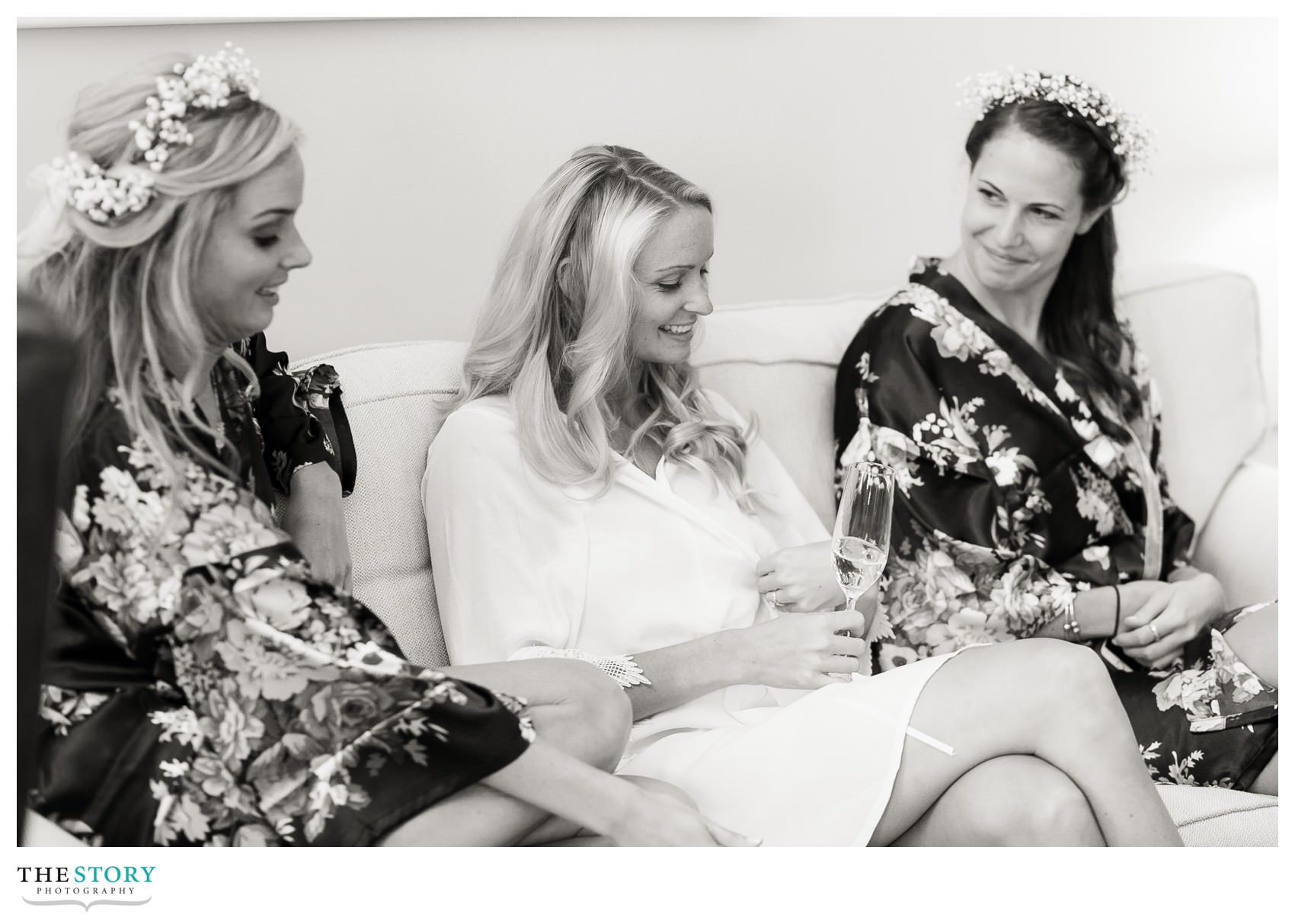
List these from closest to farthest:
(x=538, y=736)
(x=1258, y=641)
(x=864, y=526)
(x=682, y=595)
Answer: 1. (x=538, y=736)
2. (x=864, y=526)
3. (x=682, y=595)
4. (x=1258, y=641)

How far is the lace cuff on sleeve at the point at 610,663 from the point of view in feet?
5.70

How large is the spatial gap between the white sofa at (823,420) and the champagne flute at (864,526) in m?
0.46

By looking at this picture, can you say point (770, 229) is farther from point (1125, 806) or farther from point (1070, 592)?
point (1125, 806)

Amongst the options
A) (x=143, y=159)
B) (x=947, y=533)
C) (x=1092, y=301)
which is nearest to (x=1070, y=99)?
(x=1092, y=301)

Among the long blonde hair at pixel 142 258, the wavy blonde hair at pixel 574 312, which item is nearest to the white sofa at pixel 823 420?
the wavy blonde hair at pixel 574 312

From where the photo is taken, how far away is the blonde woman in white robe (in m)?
1.58

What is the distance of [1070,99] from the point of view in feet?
6.93

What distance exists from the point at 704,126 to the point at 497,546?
89 centimetres

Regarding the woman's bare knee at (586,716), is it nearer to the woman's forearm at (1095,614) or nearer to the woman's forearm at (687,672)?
the woman's forearm at (687,672)

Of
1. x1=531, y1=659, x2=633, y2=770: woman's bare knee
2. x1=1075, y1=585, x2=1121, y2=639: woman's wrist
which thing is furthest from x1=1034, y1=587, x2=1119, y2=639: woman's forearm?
x1=531, y1=659, x2=633, y2=770: woman's bare knee

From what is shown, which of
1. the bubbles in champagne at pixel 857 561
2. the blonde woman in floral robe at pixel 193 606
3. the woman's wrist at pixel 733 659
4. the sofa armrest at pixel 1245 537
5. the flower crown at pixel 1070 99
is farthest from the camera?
the sofa armrest at pixel 1245 537

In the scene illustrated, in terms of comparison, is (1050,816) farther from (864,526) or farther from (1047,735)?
(864,526)

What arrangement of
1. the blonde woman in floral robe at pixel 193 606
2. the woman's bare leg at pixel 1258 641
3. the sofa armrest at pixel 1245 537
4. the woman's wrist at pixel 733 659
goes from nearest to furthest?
the blonde woman in floral robe at pixel 193 606 < the woman's wrist at pixel 733 659 < the woman's bare leg at pixel 1258 641 < the sofa armrest at pixel 1245 537

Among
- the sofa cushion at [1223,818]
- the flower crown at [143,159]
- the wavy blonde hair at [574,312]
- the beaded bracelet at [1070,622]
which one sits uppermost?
the flower crown at [143,159]
